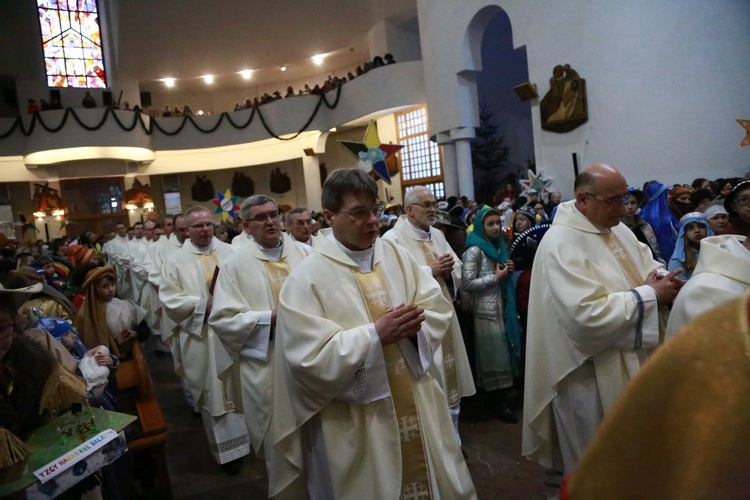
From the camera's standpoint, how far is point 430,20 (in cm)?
1558

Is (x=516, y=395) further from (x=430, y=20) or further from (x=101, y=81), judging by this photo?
(x=101, y=81)

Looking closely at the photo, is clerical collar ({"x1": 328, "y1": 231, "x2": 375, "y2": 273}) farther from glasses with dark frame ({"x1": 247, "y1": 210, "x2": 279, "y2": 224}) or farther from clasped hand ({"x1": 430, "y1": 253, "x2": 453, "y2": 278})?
clasped hand ({"x1": 430, "y1": 253, "x2": 453, "y2": 278})

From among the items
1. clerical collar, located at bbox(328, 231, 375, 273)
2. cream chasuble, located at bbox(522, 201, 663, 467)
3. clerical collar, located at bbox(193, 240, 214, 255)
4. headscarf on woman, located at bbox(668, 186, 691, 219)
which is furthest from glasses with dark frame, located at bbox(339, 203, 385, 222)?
headscarf on woman, located at bbox(668, 186, 691, 219)

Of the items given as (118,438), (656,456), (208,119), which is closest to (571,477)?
(656,456)

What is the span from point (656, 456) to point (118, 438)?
2.07m

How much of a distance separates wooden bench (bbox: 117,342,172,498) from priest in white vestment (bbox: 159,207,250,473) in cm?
49

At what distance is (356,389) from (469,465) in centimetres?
212

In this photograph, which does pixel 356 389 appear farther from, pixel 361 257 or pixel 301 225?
pixel 301 225

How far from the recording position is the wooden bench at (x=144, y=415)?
364cm

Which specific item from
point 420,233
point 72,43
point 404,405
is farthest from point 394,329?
point 72,43

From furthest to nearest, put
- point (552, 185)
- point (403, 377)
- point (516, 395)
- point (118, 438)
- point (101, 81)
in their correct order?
point (101, 81)
point (552, 185)
point (516, 395)
point (403, 377)
point (118, 438)

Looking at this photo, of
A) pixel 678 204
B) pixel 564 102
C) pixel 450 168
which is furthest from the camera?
pixel 450 168

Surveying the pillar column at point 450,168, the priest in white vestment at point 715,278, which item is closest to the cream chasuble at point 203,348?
the priest in white vestment at point 715,278

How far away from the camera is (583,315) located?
2.64 metres
